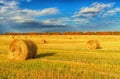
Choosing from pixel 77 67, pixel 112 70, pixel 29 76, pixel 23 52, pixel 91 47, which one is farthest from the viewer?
pixel 91 47

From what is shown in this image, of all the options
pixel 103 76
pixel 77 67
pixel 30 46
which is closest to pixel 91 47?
pixel 30 46

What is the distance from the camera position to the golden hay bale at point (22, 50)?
19745 mm

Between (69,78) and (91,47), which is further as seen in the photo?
(91,47)

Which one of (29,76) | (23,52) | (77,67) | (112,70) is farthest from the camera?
(23,52)

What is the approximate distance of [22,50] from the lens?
20.1m

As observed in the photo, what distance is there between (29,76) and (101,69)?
410 cm

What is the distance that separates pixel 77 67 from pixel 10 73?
12.2ft

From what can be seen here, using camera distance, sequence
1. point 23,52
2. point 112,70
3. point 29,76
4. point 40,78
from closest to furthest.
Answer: point 40,78 → point 29,76 → point 112,70 → point 23,52

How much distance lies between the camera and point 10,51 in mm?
20594

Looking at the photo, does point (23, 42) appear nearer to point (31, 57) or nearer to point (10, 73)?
point (31, 57)

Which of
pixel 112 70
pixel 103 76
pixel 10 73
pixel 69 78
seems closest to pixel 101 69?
pixel 112 70

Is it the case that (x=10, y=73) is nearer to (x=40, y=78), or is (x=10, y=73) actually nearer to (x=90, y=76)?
(x=40, y=78)

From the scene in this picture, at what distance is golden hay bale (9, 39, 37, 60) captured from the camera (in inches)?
777

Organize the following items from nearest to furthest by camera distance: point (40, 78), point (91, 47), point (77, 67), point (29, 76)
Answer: point (40, 78)
point (29, 76)
point (77, 67)
point (91, 47)
